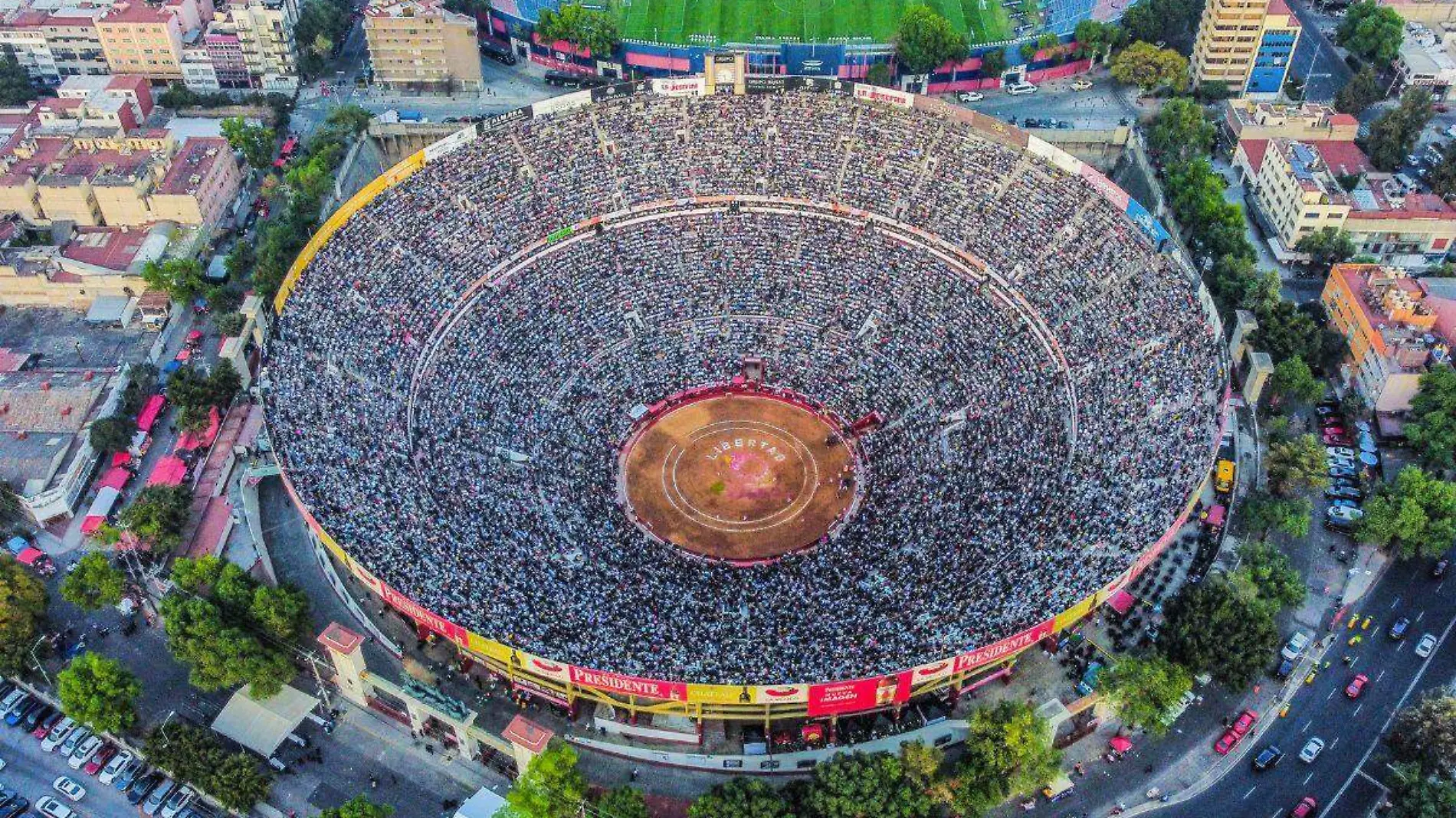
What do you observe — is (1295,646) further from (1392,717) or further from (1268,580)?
(1392,717)

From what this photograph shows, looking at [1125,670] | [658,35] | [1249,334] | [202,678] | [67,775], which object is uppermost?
[658,35]

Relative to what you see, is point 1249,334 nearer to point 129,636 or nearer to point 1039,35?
point 1039,35

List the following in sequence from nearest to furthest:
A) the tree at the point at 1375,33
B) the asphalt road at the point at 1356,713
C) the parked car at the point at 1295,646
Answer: the asphalt road at the point at 1356,713, the parked car at the point at 1295,646, the tree at the point at 1375,33

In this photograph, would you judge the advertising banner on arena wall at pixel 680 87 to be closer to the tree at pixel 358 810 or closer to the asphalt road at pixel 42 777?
the tree at pixel 358 810

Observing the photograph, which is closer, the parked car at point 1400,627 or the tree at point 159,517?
the parked car at point 1400,627

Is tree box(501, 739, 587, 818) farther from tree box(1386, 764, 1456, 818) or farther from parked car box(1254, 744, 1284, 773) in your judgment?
tree box(1386, 764, 1456, 818)

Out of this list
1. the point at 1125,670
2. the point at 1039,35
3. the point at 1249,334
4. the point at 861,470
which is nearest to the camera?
the point at 1125,670

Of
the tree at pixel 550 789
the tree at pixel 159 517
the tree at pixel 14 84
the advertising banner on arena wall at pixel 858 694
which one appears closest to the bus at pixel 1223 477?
the advertising banner on arena wall at pixel 858 694

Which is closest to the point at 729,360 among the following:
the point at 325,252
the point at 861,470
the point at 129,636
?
the point at 861,470
